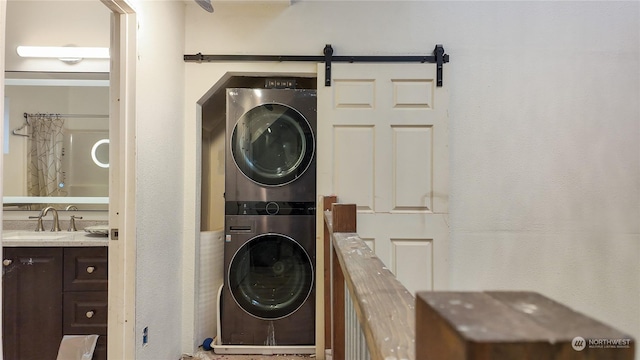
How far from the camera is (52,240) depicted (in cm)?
175

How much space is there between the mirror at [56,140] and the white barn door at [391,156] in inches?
63.5

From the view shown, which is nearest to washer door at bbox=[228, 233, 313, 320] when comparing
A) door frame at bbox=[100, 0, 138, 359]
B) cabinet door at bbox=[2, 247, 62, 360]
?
door frame at bbox=[100, 0, 138, 359]

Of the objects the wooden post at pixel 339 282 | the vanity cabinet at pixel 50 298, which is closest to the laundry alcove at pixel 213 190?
the vanity cabinet at pixel 50 298

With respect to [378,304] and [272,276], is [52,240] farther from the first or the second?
[378,304]

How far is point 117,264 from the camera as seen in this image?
149 centimetres

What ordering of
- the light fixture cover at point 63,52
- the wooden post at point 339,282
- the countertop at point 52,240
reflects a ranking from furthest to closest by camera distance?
1. the light fixture cover at point 63,52
2. the countertop at point 52,240
3. the wooden post at point 339,282

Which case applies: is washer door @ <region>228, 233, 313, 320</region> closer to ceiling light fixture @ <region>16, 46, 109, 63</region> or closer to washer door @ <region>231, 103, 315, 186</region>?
washer door @ <region>231, 103, 315, 186</region>

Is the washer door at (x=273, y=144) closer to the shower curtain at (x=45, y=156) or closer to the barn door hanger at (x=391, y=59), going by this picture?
the barn door hanger at (x=391, y=59)

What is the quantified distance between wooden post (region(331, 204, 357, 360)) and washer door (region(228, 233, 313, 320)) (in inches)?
Answer: 43.3

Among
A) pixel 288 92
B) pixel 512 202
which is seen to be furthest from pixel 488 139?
pixel 288 92

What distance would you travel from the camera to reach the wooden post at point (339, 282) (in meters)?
1.05

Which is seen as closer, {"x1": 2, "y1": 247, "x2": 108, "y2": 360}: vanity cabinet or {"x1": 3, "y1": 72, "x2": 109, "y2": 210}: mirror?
{"x1": 2, "y1": 247, "x2": 108, "y2": 360}: vanity cabinet

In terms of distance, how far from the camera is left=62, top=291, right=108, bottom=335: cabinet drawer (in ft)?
5.79

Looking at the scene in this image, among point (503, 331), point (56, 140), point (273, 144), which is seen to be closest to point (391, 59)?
point (273, 144)
